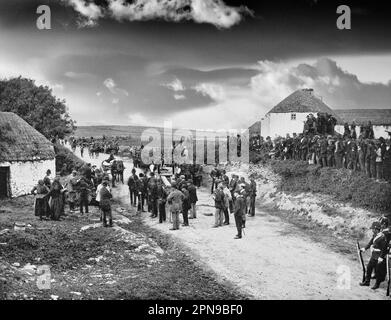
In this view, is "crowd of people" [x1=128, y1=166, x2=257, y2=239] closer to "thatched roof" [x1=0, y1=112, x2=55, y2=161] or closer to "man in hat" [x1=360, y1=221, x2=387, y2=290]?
"thatched roof" [x1=0, y1=112, x2=55, y2=161]

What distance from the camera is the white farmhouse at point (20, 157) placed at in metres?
17.9

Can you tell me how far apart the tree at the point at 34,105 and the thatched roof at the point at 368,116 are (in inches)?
833

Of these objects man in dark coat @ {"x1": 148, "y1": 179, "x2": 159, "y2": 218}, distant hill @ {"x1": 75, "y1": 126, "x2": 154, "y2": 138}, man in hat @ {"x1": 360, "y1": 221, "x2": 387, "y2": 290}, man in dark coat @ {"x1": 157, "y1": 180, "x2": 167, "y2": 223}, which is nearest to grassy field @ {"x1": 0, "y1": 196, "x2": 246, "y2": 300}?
man in dark coat @ {"x1": 157, "y1": 180, "x2": 167, "y2": 223}

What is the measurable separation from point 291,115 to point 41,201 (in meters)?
24.4

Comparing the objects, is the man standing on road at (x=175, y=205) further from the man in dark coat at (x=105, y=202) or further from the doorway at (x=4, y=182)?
the doorway at (x=4, y=182)

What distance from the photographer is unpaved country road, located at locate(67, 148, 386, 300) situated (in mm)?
10188

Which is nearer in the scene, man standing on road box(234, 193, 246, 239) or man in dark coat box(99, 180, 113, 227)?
man standing on road box(234, 193, 246, 239)

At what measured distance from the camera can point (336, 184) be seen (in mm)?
18141

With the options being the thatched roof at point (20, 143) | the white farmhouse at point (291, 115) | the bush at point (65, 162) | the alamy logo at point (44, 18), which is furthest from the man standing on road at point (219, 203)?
the white farmhouse at point (291, 115)

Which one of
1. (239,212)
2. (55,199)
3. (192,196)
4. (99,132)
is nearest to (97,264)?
(55,199)

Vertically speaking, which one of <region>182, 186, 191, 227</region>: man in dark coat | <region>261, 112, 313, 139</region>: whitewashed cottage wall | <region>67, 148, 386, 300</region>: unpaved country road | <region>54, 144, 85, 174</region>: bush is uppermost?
<region>261, 112, 313, 139</region>: whitewashed cottage wall

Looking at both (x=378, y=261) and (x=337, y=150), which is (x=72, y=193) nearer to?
(x=378, y=261)

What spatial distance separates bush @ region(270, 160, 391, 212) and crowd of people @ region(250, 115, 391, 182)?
0.42 metres
